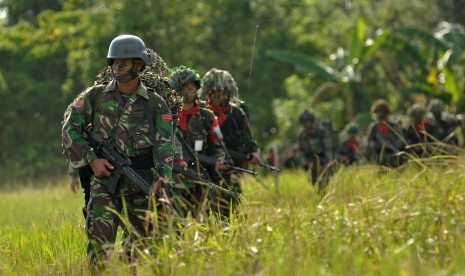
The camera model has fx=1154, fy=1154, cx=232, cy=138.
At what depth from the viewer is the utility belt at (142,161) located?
8.46 metres

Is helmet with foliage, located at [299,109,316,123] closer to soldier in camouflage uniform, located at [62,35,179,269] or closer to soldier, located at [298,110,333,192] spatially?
soldier, located at [298,110,333,192]

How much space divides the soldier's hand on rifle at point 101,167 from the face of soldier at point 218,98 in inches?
165

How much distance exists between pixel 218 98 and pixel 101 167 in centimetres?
428

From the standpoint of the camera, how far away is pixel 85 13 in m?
35.5

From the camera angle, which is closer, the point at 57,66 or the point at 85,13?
the point at 85,13

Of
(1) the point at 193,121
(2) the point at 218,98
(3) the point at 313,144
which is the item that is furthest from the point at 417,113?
(1) the point at 193,121

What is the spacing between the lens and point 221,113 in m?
12.4

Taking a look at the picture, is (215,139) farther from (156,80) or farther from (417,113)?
(417,113)

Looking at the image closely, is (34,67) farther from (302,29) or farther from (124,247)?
(124,247)

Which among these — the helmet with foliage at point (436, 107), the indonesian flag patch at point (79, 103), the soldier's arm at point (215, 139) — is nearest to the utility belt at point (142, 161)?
the indonesian flag patch at point (79, 103)

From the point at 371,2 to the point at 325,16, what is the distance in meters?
4.88

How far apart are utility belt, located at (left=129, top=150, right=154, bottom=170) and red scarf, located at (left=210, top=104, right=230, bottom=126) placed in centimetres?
386

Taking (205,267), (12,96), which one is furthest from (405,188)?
(12,96)

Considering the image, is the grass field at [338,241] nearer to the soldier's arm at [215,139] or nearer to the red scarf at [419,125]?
the soldier's arm at [215,139]
